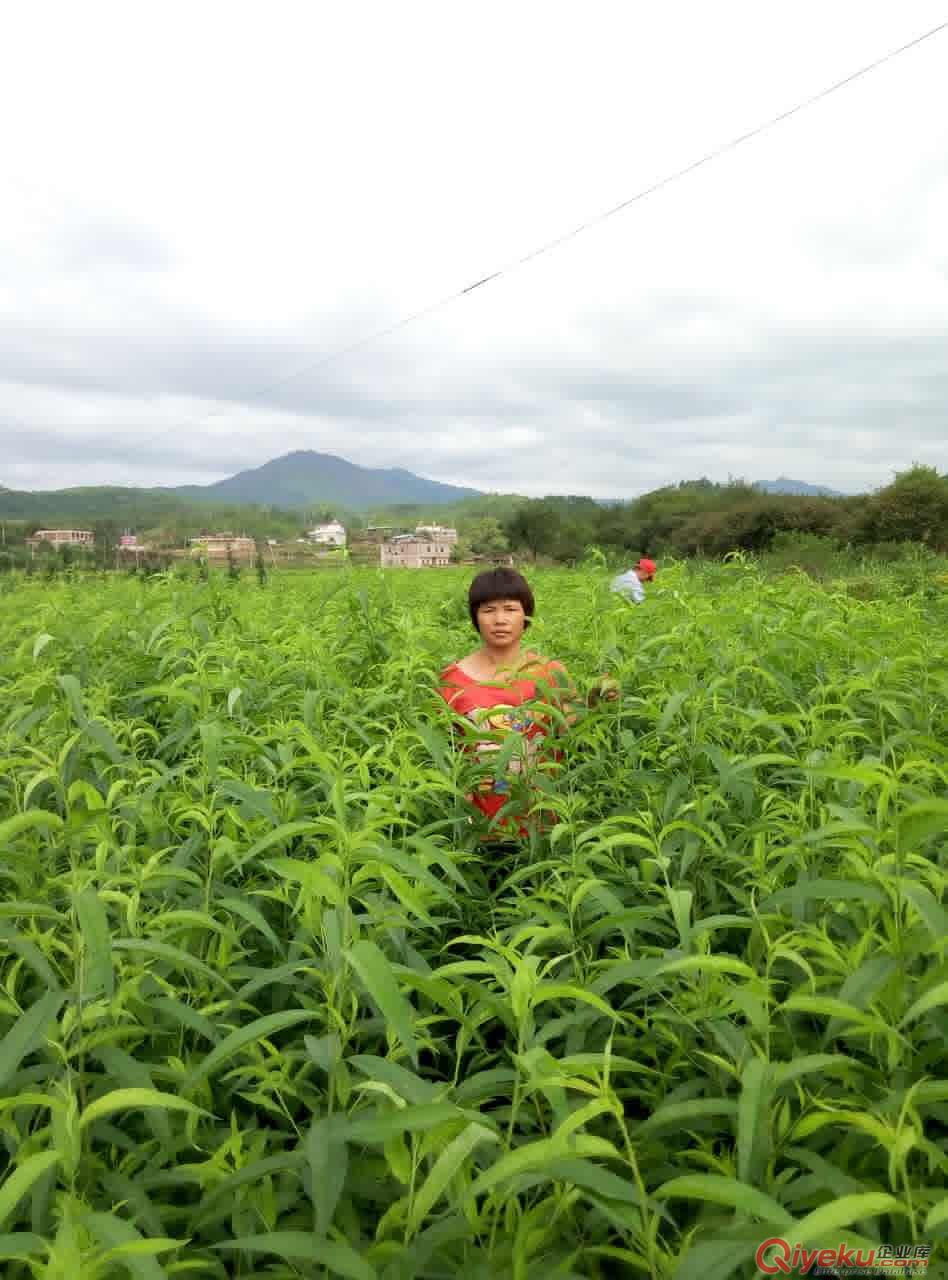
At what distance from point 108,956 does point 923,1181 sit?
1185mm

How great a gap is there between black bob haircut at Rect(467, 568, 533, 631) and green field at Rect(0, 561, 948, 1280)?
0.87 meters

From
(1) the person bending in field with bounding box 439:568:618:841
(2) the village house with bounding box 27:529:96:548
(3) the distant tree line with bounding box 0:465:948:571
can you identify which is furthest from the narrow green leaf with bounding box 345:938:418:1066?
(2) the village house with bounding box 27:529:96:548

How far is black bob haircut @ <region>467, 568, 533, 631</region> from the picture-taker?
3389 mm

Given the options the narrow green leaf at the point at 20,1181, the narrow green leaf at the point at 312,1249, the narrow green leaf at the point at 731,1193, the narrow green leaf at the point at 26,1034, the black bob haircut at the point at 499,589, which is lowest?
the narrow green leaf at the point at 312,1249

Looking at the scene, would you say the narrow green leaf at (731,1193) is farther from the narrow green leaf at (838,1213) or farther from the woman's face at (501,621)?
the woman's face at (501,621)

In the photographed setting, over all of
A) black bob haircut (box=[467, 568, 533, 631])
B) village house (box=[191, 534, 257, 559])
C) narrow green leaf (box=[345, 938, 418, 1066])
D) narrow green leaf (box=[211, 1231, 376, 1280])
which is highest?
village house (box=[191, 534, 257, 559])

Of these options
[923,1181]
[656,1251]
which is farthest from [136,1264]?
[923,1181]

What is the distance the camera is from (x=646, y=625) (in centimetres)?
411

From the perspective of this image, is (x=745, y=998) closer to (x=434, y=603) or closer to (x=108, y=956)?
(x=108, y=956)

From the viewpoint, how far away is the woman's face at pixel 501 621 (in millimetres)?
3324

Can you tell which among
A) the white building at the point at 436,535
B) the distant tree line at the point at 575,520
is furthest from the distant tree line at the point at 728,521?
the white building at the point at 436,535

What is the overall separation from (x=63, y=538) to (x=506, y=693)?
19.5 meters

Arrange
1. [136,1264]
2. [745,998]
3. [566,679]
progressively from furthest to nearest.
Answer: [566,679]
[745,998]
[136,1264]

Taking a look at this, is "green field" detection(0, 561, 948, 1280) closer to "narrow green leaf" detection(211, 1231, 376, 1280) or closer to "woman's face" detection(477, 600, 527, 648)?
"narrow green leaf" detection(211, 1231, 376, 1280)
